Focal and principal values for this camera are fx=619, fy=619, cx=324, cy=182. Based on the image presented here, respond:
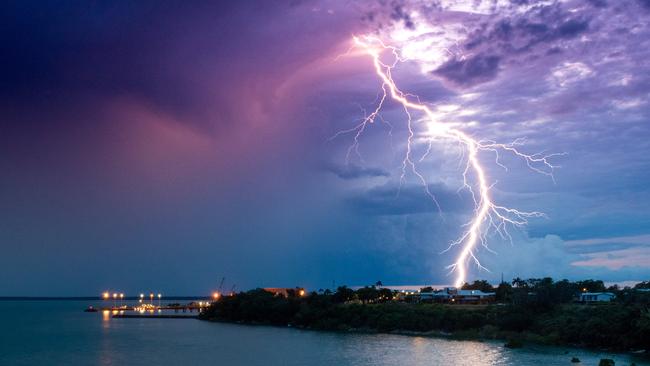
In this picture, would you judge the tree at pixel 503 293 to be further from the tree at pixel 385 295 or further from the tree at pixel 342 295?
the tree at pixel 342 295

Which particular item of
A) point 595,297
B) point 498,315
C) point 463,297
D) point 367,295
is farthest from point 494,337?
point 367,295

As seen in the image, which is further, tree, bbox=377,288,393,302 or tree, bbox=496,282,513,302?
tree, bbox=377,288,393,302

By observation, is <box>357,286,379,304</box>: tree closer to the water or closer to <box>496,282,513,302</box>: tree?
<box>496,282,513,302</box>: tree

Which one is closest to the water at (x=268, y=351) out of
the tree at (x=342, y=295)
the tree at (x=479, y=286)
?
the tree at (x=342, y=295)

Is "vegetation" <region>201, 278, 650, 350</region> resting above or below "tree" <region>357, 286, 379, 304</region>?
below

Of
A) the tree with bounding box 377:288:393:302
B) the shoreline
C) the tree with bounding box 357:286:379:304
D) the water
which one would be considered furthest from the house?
the tree with bounding box 377:288:393:302

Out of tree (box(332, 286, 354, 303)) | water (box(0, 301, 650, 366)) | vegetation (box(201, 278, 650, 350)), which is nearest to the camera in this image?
water (box(0, 301, 650, 366))

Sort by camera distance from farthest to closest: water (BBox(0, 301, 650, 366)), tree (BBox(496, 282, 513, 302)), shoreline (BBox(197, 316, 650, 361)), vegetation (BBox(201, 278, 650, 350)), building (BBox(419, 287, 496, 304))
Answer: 1. building (BBox(419, 287, 496, 304))
2. tree (BBox(496, 282, 513, 302))
3. vegetation (BBox(201, 278, 650, 350))
4. shoreline (BBox(197, 316, 650, 361))
5. water (BBox(0, 301, 650, 366))

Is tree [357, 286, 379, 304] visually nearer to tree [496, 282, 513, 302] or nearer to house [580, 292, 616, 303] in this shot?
tree [496, 282, 513, 302]

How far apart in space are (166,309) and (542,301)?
115 m

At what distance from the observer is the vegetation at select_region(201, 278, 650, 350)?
50.5 m

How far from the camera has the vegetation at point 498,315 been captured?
50497 mm

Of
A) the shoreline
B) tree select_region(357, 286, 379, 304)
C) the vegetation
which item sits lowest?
the shoreline

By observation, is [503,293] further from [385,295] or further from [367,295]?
[367,295]
